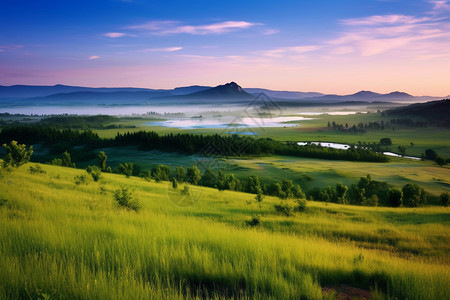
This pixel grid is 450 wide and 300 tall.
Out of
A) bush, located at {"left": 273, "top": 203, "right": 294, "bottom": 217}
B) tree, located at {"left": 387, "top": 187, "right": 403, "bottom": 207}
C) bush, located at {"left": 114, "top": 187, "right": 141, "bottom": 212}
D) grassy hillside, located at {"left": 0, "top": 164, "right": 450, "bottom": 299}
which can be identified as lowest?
tree, located at {"left": 387, "top": 187, "right": 403, "bottom": 207}

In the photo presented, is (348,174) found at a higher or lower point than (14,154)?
lower

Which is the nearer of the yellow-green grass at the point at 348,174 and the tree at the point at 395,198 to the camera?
the tree at the point at 395,198

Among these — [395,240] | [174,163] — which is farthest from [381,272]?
[174,163]

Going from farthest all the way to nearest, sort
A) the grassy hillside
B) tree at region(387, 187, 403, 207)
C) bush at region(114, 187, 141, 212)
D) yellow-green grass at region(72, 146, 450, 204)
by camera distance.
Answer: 1. yellow-green grass at region(72, 146, 450, 204)
2. tree at region(387, 187, 403, 207)
3. bush at region(114, 187, 141, 212)
4. the grassy hillside

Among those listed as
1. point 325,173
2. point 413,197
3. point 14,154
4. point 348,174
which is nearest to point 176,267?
point 14,154

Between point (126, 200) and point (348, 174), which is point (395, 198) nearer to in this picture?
point (348, 174)

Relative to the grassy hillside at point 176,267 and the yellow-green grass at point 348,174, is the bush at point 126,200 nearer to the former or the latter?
the grassy hillside at point 176,267

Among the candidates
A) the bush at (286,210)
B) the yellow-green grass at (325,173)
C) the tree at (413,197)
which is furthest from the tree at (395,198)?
the bush at (286,210)

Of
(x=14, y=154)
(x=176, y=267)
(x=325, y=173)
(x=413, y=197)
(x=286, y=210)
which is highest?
(x=14, y=154)

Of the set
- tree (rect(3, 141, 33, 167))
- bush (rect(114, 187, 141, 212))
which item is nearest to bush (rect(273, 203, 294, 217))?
bush (rect(114, 187, 141, 212))

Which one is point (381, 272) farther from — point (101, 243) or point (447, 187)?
point (447, 187)

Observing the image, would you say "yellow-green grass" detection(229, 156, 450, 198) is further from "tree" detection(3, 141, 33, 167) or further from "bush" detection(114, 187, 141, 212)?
"bush" detection(114, 187, 141, 212)

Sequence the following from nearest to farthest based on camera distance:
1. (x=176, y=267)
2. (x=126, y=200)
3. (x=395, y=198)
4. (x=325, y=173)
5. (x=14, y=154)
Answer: (x=176, y=267)
(x=126, y=200)
(x=14, y=154)
(x=395, y=198)
(x=325, y=173)

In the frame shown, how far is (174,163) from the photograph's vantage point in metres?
146
